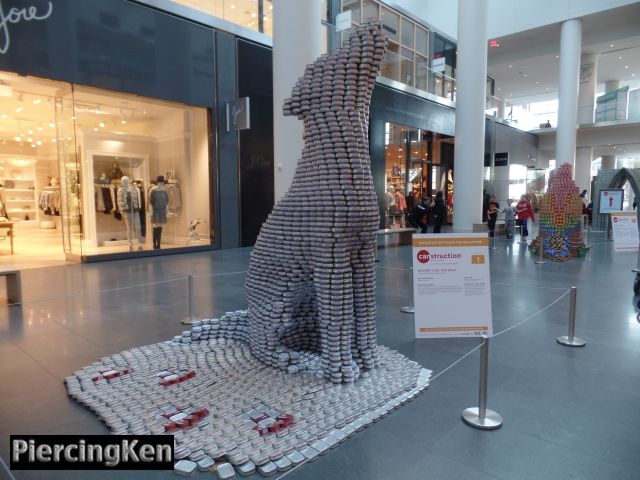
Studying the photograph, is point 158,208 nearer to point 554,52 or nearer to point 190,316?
point 190,316

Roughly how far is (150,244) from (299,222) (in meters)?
8.86

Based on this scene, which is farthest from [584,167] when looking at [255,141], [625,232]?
[255,141]

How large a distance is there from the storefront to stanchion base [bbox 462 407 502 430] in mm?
9209

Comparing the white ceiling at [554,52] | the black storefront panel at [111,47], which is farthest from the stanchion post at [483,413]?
the white ceiling at [554,52]

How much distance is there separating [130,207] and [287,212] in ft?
28.9

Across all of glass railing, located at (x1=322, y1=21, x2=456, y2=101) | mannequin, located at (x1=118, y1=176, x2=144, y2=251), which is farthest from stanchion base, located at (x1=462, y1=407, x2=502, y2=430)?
glass railing, located at (x1=322, y1=21, x2=456, y2=101)

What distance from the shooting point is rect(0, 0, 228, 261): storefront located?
8797 millimetres

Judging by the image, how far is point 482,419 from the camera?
9.30 feet

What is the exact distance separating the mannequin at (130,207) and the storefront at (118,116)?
1.0 inches

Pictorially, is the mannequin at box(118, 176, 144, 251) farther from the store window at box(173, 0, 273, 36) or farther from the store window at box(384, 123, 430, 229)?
the store window at box(384, 123, 430, 229)

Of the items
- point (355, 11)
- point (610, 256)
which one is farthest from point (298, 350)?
point (355, 11)

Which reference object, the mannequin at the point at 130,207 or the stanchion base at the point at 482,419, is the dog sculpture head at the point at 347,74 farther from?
the mannequin at the point at 130,207

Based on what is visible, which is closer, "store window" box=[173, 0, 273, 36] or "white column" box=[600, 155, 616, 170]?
"store window" box=[173, 0, 273, 36]

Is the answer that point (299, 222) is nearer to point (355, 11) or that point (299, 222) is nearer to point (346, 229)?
point (346, 229)
